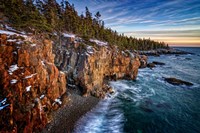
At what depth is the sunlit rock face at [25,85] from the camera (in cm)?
1540

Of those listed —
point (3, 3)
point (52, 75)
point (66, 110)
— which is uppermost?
point (3, 3)

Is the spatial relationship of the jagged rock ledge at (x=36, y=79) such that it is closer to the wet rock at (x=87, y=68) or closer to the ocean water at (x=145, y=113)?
the wet rock at (x=87, y=68)

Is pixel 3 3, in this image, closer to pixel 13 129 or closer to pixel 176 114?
pixel 13 129

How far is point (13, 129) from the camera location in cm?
1460

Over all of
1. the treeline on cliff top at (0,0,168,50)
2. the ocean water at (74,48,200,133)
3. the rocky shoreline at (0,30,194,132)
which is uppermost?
the treeline on cliff top at (0,0,168,50)

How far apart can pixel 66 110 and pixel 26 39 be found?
12524 millimetres

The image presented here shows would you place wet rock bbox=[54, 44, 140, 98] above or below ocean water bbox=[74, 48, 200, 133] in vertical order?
above

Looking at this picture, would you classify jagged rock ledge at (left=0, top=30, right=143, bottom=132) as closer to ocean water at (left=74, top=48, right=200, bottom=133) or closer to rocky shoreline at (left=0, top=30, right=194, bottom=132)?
rocky shoreline at (left=0, top=30, right=194, bottom=132)

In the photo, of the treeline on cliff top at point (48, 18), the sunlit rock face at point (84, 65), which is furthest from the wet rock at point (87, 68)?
the treeline on cliff top at point (48, 18)

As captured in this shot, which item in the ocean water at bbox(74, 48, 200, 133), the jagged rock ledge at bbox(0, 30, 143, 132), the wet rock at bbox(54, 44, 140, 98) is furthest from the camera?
the wet rock at bbox(54, 44, 140, 98)

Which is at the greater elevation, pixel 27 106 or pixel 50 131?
pixel 27 106

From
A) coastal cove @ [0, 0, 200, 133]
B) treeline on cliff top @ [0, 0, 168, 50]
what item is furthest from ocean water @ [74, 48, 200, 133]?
treeline on cliff top @ [0, 0, 168, 50]

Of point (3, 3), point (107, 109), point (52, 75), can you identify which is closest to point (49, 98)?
point (52, 75)

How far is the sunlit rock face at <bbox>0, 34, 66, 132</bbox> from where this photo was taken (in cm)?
1540
